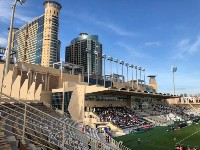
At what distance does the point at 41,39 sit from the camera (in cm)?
16112

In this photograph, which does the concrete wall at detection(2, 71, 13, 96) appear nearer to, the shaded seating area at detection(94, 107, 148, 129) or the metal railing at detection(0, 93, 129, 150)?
the shaded seating area at detection(94, 107, 148, 129)

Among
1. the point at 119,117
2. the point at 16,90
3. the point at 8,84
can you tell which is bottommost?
the point at 119,117

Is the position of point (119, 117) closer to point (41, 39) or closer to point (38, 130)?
point (38, 130)

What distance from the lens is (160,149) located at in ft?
101

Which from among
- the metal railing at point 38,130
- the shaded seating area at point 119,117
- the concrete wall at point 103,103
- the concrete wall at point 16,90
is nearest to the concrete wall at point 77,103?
the concrete wall at point 103,103

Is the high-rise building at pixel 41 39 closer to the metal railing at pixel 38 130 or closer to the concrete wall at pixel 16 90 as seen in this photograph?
the concrete wall at pixel 16 90

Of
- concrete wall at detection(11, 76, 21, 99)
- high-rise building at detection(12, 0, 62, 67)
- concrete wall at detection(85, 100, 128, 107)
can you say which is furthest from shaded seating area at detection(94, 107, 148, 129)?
high-rise building at detection(12, 0, 62, 67)

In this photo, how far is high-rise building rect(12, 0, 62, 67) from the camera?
158 m

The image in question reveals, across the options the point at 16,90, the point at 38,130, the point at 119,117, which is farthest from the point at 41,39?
the point at 38,130

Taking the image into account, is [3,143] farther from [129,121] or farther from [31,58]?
[31,58]

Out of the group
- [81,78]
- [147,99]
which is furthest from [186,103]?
[81,78]

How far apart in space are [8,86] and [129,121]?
29.9 metres

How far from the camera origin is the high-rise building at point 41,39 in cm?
15850

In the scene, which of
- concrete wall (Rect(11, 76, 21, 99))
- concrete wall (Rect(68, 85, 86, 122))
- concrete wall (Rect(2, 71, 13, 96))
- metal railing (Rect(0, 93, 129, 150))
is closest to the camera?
metal railing (Rect(0, 93, 129, 150))
